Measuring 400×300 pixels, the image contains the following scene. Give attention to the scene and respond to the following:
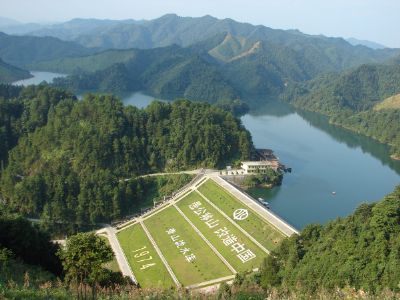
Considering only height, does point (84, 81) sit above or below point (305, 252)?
below

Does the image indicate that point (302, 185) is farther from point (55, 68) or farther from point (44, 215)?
point (55, 68)

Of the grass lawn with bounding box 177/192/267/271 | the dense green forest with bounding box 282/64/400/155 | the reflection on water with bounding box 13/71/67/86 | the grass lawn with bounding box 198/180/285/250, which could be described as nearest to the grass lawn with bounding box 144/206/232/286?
the grass lawn with bounding box 177/192/267/271

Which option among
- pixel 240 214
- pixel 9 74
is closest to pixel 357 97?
pixel 240 214

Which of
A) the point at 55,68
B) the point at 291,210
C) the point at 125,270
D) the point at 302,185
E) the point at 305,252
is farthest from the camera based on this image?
the point at 55,68

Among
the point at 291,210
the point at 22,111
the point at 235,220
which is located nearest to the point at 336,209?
the point at 291,210

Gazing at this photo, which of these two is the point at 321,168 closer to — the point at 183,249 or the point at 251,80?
the point at 183,249

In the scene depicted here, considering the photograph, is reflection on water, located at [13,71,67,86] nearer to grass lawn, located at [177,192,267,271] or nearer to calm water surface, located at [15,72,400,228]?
calm water surface, located at [15,72,400,228]
